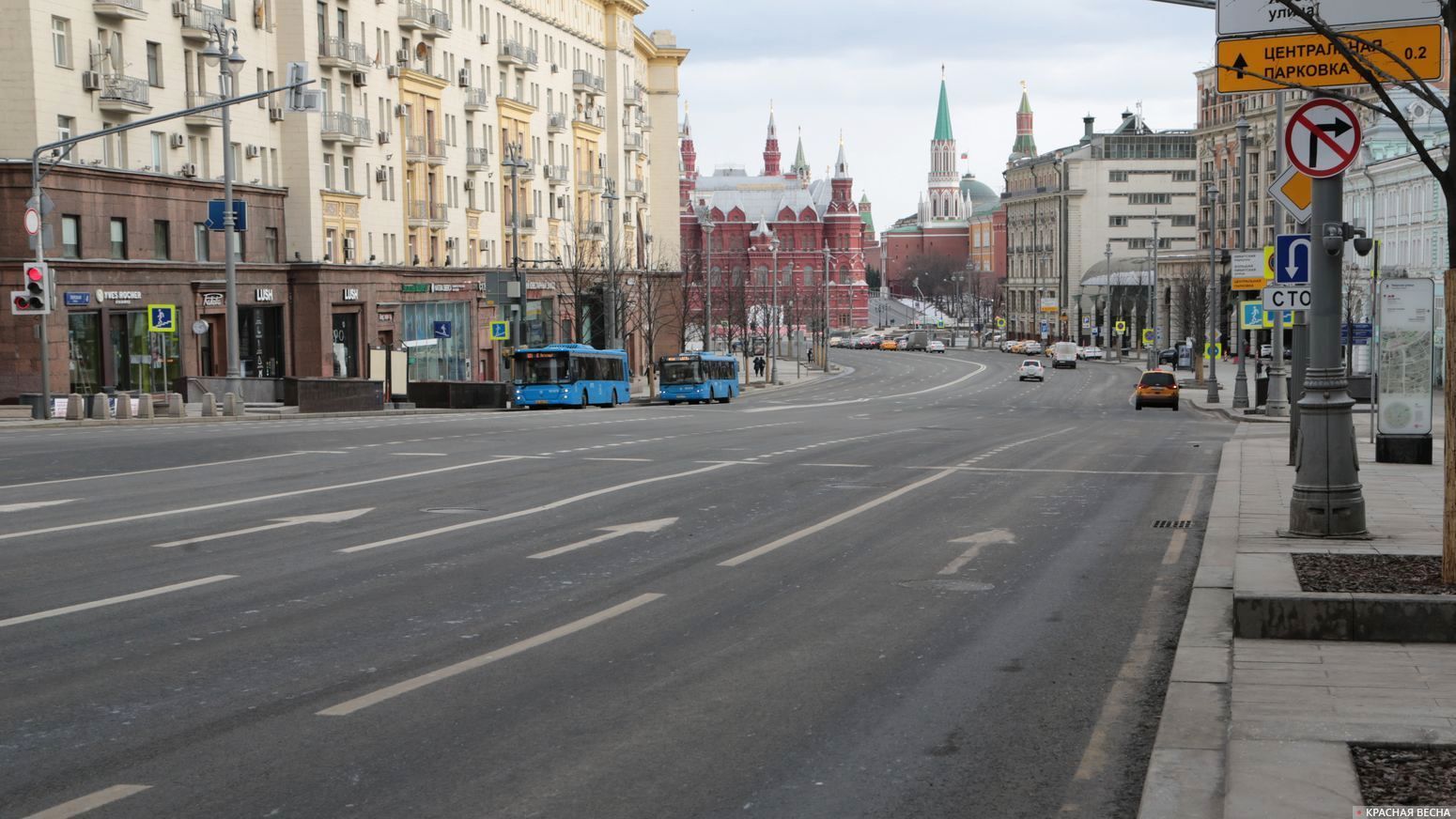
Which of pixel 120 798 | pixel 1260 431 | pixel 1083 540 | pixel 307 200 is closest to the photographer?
pixel 120 798

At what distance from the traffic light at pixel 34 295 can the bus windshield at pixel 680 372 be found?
32.5m

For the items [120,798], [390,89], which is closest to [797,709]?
[120,798]

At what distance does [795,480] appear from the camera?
2195cm

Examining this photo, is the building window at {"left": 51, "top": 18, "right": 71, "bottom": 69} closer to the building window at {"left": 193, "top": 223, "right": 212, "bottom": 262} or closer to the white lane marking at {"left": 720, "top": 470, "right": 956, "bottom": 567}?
the building window at {"left": 193, "top": 223, "right": 212, "bottom": 262}

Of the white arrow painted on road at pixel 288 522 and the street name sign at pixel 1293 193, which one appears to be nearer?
the white arrow painted on road at pixel 288 522

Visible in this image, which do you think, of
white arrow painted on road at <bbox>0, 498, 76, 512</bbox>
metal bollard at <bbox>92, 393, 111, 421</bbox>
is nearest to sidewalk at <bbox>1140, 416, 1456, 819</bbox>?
white arrow painted on road at <bbox>0, 498, 76, 512</bbox>

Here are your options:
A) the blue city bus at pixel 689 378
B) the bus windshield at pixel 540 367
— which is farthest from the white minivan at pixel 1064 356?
the bus windshield at pixel 540 367

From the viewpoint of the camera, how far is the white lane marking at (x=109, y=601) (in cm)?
1153

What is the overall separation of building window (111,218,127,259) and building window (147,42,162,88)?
5199 millimetres

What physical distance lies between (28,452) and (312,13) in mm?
38437

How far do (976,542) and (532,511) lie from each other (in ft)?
17.0

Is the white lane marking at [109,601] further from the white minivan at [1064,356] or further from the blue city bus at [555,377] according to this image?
the white minivan at [1064,356]

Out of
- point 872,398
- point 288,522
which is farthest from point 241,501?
point 872,398

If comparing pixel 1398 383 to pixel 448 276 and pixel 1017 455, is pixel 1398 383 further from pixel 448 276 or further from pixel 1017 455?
pixel 448 276
